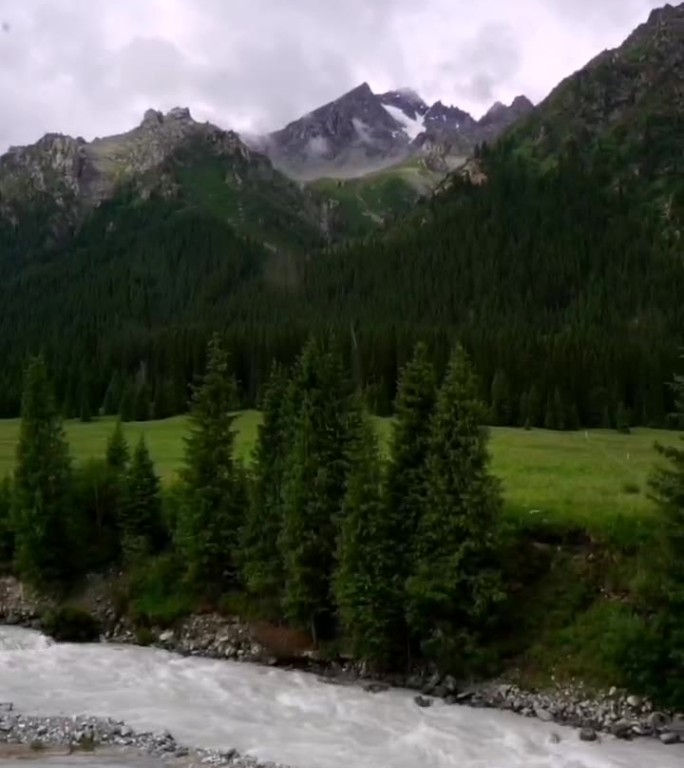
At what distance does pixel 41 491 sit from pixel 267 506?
18972mm

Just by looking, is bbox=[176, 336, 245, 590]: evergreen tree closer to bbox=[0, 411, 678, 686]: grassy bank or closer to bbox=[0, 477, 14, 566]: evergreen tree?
bbox=[0, 411, 678, 686]: grassy bank

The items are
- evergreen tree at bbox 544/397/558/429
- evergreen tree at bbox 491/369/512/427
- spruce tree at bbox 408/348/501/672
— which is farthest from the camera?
evergreen tree at bbox 491/369/512/427

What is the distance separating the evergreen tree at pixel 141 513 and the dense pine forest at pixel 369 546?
114 millimetres

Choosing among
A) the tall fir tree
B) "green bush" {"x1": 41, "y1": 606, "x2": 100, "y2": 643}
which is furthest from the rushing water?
the tall fir tree

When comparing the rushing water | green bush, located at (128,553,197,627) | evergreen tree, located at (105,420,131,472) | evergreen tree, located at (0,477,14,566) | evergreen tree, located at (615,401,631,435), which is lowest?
the rushing water

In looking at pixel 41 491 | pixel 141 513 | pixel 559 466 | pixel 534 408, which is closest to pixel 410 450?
pixel 559 466

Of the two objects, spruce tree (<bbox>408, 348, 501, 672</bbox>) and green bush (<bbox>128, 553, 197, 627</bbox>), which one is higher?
spruce tree (<bbox>408, 348, 501, 672</bbox>)

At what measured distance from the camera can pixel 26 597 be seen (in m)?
61.7

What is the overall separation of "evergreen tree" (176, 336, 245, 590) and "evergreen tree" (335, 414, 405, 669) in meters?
10.5

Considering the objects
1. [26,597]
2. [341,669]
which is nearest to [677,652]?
[341,669]

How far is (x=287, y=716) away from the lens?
134ft

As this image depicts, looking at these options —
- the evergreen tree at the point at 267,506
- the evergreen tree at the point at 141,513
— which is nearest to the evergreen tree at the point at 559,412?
the evergreen tree at the point at 267,506

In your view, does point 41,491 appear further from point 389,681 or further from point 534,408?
point 534,408

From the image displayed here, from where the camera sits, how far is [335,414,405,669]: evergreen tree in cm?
4659
